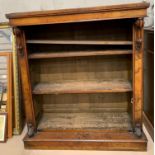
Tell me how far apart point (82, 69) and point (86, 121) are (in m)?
0.53

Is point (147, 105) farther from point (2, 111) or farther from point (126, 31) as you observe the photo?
point (2, 111)

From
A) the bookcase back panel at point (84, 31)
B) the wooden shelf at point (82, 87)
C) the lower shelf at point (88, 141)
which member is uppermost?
the bookcase back panel at point (84, 31)

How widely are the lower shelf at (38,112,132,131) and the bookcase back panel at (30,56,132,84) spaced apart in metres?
0.39

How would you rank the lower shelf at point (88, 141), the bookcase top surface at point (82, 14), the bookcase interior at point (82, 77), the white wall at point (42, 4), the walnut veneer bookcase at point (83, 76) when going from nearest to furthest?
the bookcase top surface at point (82, 14)
the walnut veneer bookcase at point (83, 76)
the lower shelf at point (88, 141)
the bookcase interior at point (82, 77)
the white wall at point (42, 4)

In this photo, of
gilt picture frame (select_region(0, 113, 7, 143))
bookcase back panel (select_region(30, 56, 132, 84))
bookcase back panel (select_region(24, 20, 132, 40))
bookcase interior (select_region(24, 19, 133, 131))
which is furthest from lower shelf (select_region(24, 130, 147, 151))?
bookcase back panel (select_region(24, 20, 132, 40))

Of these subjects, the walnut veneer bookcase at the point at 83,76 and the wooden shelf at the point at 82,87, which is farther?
the wooden shelf at the point at 82,87

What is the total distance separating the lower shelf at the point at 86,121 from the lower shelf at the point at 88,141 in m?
0.09

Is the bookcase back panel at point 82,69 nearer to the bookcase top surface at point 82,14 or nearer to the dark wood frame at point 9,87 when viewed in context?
the dark wood frame at point 9,87

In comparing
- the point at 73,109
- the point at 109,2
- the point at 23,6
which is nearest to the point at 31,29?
the point at 23,6

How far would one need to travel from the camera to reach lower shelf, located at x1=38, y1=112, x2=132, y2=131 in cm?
192

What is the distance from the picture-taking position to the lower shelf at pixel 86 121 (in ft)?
6.31

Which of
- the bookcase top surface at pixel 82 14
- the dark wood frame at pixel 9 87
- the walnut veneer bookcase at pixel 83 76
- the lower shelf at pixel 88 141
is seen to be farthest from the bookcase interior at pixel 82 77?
the bookcase top surface at pixel 82 14

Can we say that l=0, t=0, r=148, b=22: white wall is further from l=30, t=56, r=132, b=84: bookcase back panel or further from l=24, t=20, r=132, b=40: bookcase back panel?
l=30, t=56, r=132, b=84: bookcase back panel

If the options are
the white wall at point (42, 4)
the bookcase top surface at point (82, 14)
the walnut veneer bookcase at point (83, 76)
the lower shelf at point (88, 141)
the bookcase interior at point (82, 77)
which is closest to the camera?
the bookcase top surface at point (82, 14)
